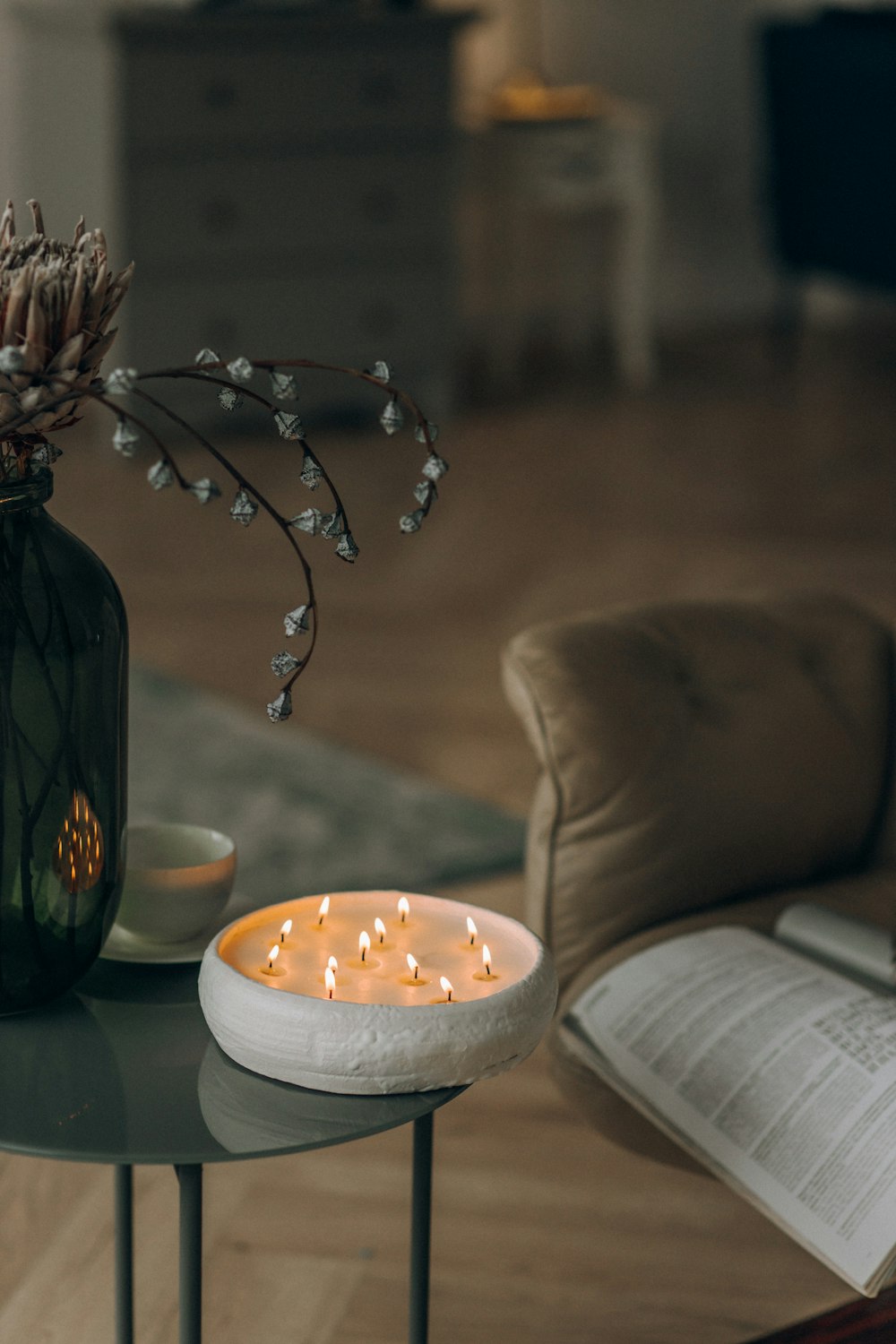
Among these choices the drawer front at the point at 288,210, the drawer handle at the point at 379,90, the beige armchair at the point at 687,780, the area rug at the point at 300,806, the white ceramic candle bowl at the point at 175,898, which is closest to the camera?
the white ceramic candle bowl at the point at 175,898

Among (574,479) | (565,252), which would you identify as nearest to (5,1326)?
(574,479)

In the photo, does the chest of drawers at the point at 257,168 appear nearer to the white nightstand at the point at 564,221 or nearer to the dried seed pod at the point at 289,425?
the white nightstand at the point at 564,221

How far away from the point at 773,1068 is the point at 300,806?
4.53ft

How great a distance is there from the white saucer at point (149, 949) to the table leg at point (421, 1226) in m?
0.19

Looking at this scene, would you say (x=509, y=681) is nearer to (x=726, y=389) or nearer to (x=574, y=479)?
(x=574, y=479)

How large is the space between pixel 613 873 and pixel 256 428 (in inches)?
134

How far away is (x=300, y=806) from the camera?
254 centimetres

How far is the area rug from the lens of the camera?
2.34 m

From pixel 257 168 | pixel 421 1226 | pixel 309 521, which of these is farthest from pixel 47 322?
pixel 257 168

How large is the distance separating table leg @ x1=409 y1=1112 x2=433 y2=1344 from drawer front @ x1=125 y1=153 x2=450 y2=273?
142 inches

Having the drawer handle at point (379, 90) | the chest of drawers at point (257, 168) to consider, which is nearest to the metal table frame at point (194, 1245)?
the chest of drawers at point (257, 168)

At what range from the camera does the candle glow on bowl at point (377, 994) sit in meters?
0.91

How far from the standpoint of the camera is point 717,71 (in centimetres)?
582

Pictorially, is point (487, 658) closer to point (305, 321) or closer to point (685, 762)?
point (685, 762)
